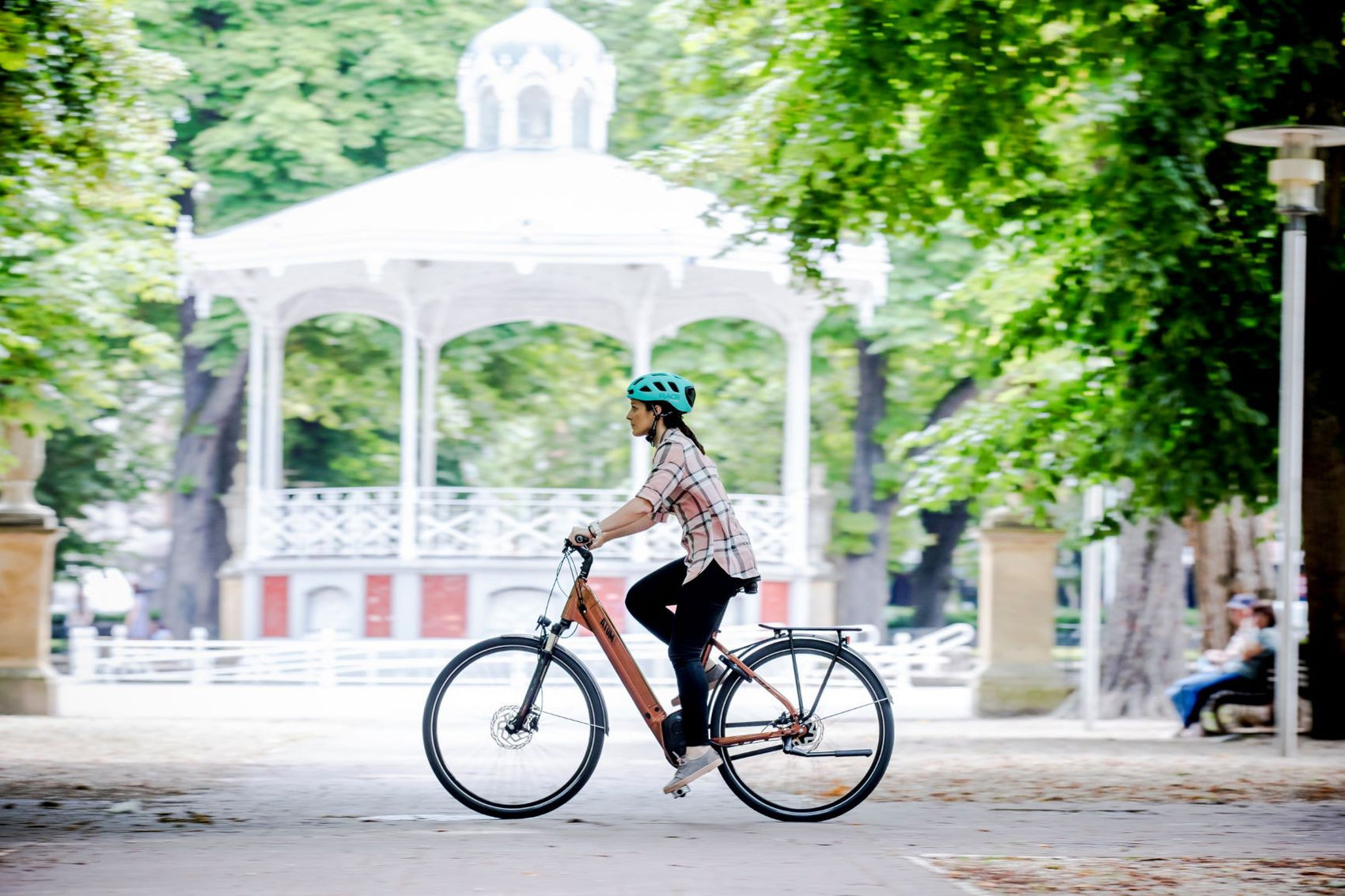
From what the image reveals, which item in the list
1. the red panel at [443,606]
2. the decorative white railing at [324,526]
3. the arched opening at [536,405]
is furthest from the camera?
the arched opening at [536,405]

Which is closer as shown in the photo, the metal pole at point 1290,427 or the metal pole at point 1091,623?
the metal pole at point 1290,427

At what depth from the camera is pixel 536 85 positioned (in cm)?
2533

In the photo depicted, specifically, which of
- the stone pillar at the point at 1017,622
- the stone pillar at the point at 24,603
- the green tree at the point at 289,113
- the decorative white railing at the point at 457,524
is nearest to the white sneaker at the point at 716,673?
the stone pillar at the point at 24,603

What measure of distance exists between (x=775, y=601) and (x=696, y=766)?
16070 mm

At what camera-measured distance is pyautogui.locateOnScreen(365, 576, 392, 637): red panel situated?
23.5m

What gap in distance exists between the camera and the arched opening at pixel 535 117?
25516 millimetres

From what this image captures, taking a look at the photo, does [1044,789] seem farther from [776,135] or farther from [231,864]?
[776,135]

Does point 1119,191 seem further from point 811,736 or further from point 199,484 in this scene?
point 199,484

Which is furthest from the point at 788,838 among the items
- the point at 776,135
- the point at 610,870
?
the point at 776,135

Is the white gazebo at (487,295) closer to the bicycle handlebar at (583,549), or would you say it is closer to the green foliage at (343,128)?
the green foliage at (343,128)

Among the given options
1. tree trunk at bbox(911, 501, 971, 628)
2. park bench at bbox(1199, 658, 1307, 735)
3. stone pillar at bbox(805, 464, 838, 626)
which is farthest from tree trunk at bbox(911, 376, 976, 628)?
park bench at bbox(1199, 658, 1307, 735)

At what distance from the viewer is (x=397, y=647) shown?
860 inches

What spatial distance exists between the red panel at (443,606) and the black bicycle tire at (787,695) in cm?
1590

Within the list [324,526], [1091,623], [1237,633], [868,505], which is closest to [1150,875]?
[1091,623]
